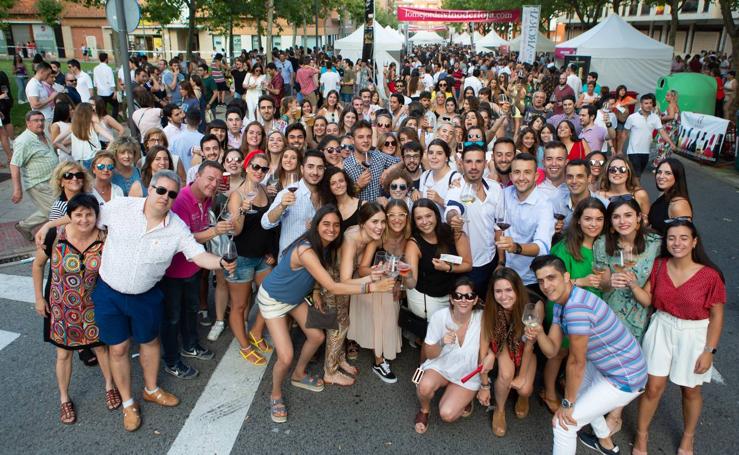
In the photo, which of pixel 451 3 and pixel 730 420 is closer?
pixel 730 420

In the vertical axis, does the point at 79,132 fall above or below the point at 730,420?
above

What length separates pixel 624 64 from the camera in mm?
21688

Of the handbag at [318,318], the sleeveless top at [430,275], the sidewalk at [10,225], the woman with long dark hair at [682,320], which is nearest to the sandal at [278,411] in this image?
the handbag at [318,318]

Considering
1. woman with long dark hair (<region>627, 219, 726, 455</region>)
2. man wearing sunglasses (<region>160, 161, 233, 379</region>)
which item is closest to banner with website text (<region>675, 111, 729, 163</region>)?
woman with long dark hair (<region>627, 219, 726, 455</region>)

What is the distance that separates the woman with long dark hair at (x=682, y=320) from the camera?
3.44 m

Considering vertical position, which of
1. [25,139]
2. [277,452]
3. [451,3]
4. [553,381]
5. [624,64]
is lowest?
[277,452]

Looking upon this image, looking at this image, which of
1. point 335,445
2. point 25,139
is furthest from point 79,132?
point 335,445

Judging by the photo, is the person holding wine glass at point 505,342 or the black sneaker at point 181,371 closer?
the person holding wine glass at point 505,342

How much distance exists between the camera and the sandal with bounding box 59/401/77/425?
3.96 m

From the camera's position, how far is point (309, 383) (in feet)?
14.6

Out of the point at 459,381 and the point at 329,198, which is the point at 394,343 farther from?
the point at 329,198

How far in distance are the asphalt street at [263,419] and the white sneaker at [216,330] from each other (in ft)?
0.80

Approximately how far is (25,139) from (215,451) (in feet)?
14.9

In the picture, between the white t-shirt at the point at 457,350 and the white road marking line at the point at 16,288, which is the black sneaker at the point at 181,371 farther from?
the white road marking line at the point at 16,288
